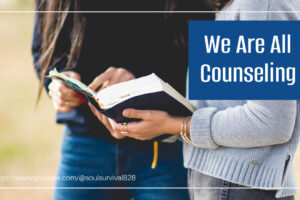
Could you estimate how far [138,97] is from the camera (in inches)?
41.0

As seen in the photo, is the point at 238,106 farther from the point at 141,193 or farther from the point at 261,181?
the point at 141,193

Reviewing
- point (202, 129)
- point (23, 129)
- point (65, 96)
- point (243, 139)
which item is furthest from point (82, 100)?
point (23, 129)

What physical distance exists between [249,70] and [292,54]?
12cm

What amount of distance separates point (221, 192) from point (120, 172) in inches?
14.3

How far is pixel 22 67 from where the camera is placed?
5.38m

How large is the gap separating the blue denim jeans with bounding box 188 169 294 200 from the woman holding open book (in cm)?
18

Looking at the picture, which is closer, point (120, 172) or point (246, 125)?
point (246, 125)

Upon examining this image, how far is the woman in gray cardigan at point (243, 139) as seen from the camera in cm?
97

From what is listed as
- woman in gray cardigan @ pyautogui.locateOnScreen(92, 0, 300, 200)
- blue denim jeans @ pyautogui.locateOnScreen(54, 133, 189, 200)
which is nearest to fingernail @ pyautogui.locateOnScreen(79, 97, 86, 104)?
blue denim jeans @ pyautogui.locateOnScreen(54, 133, 189, 200)

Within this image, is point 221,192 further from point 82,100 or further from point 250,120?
point 82,100

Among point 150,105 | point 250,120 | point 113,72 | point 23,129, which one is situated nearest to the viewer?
point 250,120

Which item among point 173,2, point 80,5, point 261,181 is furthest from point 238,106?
point 80,5

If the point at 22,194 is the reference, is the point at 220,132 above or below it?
above

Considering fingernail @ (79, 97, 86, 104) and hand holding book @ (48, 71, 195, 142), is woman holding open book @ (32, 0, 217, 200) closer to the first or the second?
fingernail @ (79, 97, 86, 104)
